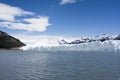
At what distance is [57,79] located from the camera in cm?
3173

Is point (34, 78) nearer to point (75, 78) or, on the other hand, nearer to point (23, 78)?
point (23, 78)

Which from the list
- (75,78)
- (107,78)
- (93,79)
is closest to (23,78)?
(75,78)

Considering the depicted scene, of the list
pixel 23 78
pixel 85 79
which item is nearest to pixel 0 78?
pixel 23 78

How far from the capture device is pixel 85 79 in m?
31.5

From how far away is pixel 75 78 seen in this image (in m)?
32.3

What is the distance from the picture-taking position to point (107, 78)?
3222cm

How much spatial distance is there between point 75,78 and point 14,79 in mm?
8312

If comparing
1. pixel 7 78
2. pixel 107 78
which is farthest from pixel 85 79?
pixel 7 78

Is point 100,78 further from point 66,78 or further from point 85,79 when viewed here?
point 66,78

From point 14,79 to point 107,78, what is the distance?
1267 centimetres

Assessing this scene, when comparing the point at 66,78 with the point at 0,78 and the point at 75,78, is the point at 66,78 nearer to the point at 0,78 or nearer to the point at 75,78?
the point at 75,78

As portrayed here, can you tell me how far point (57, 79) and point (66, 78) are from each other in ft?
4.69

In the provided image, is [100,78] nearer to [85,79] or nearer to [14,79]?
[85,79]

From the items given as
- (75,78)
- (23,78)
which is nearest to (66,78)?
(75,78)
